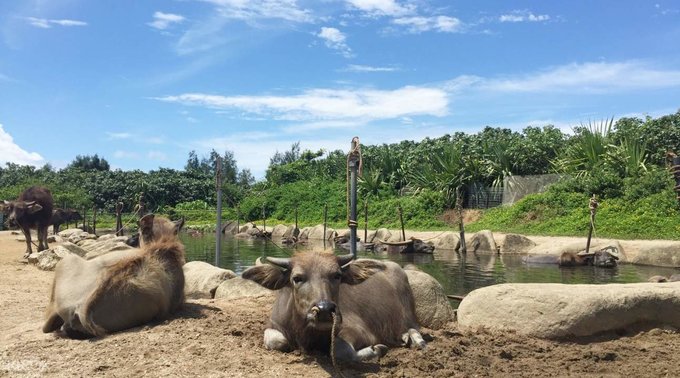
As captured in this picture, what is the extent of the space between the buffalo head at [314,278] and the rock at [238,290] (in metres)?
2.32

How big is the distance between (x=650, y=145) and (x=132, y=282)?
23.1 metres

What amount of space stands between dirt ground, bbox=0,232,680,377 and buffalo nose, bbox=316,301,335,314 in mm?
494

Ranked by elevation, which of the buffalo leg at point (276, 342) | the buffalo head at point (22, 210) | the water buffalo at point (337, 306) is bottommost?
the buffalo leg at point (276, 342)

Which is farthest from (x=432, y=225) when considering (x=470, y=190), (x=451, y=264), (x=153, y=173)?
(x=153, y=173)

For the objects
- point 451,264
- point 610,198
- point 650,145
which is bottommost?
point 451,264

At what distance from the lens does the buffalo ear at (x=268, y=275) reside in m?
4.96

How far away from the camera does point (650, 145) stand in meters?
23.1

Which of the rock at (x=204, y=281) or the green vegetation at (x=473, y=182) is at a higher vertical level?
the green vegetation at (x=473, y=182)

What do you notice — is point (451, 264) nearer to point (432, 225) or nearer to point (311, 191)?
point (432, 225)

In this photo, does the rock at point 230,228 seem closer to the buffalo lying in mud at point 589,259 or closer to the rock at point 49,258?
the rock at point 49,258

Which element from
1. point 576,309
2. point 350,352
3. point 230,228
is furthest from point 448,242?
point 230,228

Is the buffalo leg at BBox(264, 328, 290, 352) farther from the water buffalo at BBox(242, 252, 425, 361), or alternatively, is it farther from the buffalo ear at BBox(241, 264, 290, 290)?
the buffalo ear at BBox(241, 264, 290, 290)

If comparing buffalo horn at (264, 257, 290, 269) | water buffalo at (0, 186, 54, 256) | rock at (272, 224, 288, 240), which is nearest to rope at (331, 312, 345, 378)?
buffalo horn at (264, 257, 290, 269)

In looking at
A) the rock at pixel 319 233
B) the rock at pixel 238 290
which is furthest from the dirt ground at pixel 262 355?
the rock at pixel 319 233
